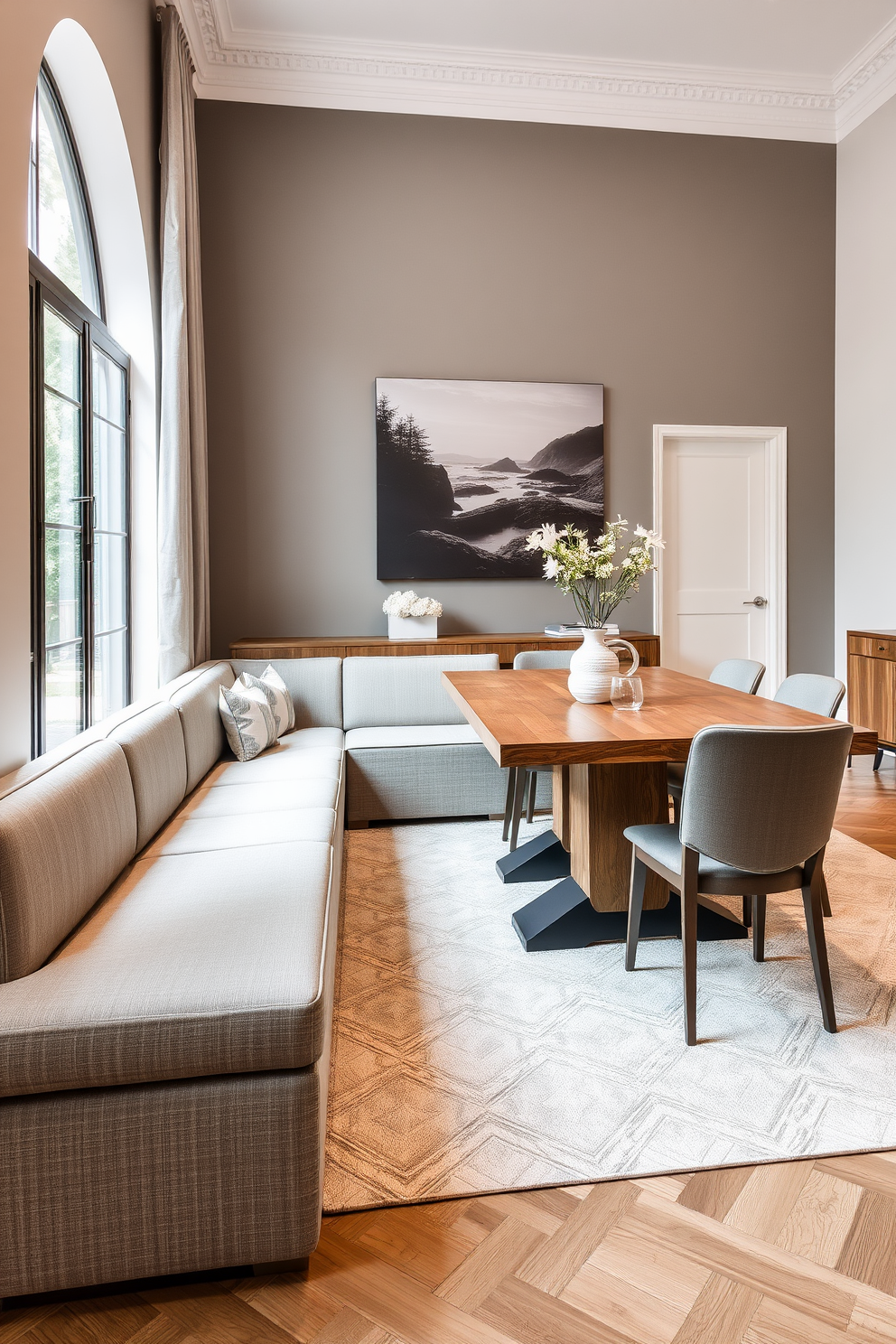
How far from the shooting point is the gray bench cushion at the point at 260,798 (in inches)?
→ 110

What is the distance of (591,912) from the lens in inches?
106

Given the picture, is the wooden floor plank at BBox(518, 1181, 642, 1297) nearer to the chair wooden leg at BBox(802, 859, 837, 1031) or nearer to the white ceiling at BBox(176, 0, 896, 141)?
the chair wooden leg at BBox(802, 859, 837, 1031)

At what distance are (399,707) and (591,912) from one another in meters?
1.96

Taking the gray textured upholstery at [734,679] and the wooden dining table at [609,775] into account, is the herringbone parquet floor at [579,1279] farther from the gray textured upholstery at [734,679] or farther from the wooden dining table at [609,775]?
the gray textured upholstery at [734,679]

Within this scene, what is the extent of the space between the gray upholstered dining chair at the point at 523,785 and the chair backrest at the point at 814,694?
1004 millimetres

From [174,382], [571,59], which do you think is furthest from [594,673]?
[571,59]

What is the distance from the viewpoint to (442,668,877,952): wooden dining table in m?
2.26

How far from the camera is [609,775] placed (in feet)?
8.75

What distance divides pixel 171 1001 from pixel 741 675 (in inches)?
104

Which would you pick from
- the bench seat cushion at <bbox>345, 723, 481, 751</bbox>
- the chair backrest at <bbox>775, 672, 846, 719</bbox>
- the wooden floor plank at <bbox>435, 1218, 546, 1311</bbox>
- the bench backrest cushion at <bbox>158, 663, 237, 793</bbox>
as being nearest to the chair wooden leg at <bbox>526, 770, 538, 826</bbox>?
the bench seat cushion at <bbox>345, 723, 481, 751</bbox>

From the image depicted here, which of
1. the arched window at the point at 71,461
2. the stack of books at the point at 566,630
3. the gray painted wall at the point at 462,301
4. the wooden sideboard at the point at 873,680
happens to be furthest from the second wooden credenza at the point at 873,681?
the arched window at the point at 71,461

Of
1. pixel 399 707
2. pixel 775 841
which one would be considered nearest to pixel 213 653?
pixel 399 707

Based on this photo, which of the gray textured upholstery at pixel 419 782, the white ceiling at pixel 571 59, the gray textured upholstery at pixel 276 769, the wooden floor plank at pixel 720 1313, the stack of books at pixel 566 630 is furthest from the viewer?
the stack of books at pixel 566 630

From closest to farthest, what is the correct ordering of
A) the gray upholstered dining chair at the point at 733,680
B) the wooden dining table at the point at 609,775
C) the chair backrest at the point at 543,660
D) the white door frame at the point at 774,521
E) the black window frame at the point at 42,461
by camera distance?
the wooden dining table at the point at 609,775
the black window frame at the point at 42,461
the gray upholstered dining chair at the point at 733,680
the chair backrest at the point at 543,660
the white door frame at the point at 774,521
